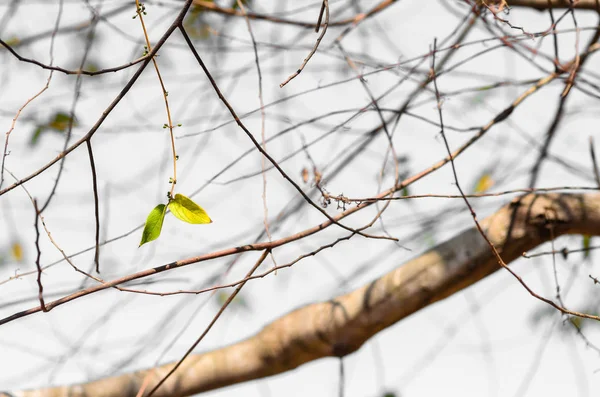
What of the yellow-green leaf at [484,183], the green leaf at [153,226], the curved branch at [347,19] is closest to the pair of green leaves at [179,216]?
the green leaf at [153,226]

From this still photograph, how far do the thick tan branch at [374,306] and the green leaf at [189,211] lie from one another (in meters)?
0.53

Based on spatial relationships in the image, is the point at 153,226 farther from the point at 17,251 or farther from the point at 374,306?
the point at 17,251

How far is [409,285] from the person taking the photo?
1227 millimetres

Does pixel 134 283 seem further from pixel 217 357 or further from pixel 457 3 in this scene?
pixel 457 3

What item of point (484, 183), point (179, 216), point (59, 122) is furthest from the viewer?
point (484, 183)

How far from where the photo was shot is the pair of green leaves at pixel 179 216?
786 millimetres

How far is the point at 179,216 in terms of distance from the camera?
31.0 inches

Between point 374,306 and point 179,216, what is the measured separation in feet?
1.88

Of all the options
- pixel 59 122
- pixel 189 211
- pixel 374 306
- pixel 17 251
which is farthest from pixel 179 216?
pixel 17 251

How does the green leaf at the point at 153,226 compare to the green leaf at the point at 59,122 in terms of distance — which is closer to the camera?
the green leaf at the point at 153,226

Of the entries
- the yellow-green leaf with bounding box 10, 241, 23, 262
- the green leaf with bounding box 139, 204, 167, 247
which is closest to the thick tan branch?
the green leaf with bounding box 139, 204, 167, 247

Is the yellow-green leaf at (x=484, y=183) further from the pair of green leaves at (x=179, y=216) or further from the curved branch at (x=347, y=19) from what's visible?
the pair of green leaves at (x=179, y=216)

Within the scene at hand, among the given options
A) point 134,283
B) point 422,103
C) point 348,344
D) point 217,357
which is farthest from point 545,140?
point 134,283

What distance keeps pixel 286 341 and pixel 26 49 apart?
1099 mm
